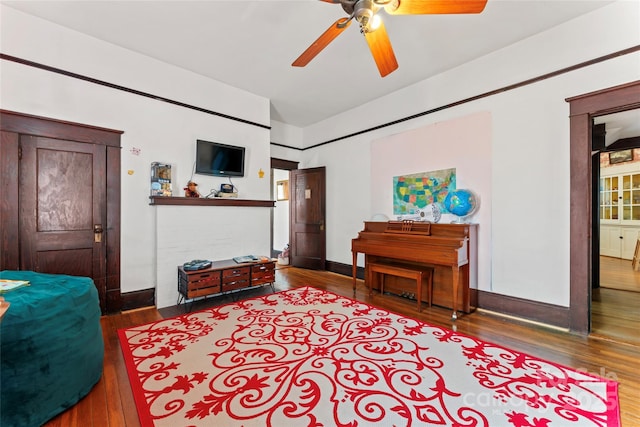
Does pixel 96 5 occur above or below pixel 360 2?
above

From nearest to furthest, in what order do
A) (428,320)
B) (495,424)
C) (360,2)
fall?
(495,424) → (360,2) → (428,320)

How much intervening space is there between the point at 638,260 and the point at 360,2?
7.24m

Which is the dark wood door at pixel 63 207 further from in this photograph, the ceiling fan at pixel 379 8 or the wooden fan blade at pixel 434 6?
the wooden fan blade at pixel 434 6

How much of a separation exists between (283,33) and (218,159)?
1947mm

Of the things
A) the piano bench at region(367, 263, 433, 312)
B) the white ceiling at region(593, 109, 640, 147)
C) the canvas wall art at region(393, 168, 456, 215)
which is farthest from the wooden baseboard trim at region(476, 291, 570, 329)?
the white ceiling at region(593, 109, 640, 147)

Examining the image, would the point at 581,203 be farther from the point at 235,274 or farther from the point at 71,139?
the point at 71,139

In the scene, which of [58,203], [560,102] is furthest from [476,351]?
[58,203]

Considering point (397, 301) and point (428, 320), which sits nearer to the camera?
point (428, 320)

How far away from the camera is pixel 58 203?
288cm

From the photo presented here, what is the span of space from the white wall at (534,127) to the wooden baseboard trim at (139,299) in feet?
13.7

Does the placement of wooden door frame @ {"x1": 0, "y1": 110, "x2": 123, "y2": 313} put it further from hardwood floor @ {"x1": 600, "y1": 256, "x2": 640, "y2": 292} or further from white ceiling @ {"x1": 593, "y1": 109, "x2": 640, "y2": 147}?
hardwood floor @ {"x1": 600, "y1": 256, "x2": 640, "y2": 292}

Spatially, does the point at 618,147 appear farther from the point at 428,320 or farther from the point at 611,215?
the point at 428,320

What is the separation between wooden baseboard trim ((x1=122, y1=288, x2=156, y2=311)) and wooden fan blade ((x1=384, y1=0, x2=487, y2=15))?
4.03 m

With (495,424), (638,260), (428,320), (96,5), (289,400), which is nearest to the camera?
(495,424)
